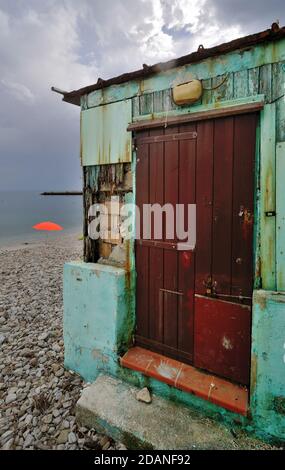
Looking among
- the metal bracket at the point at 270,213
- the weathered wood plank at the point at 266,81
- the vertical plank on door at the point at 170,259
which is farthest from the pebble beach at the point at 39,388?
the weathered wood plank at the point at 266,81

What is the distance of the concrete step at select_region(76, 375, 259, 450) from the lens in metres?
2.47

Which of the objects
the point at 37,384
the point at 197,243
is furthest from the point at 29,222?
the point at 197,243

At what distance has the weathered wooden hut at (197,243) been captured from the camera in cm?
242

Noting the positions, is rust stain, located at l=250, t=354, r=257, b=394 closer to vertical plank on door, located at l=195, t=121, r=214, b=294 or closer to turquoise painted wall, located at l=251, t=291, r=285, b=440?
turquoise painted wall, located at l=251, t=291, r=285, b=440

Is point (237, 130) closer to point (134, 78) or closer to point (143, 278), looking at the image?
point (134, 78)

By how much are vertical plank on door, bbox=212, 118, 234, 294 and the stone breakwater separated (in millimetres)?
2117

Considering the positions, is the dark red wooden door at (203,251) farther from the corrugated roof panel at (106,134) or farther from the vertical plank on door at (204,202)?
the corrugated roof panel at (106,134)

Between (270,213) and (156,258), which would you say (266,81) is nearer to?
(270,213)

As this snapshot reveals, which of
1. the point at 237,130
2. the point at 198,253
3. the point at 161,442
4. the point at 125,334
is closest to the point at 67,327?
the point at 125,334

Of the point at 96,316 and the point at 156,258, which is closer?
the point at 156,258

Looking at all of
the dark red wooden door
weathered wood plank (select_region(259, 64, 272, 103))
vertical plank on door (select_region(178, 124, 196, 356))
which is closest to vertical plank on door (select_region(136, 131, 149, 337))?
the dark red wooden door

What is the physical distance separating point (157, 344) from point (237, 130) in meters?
2.73

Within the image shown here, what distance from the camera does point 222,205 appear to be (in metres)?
2.76

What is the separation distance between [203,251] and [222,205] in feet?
1.84
